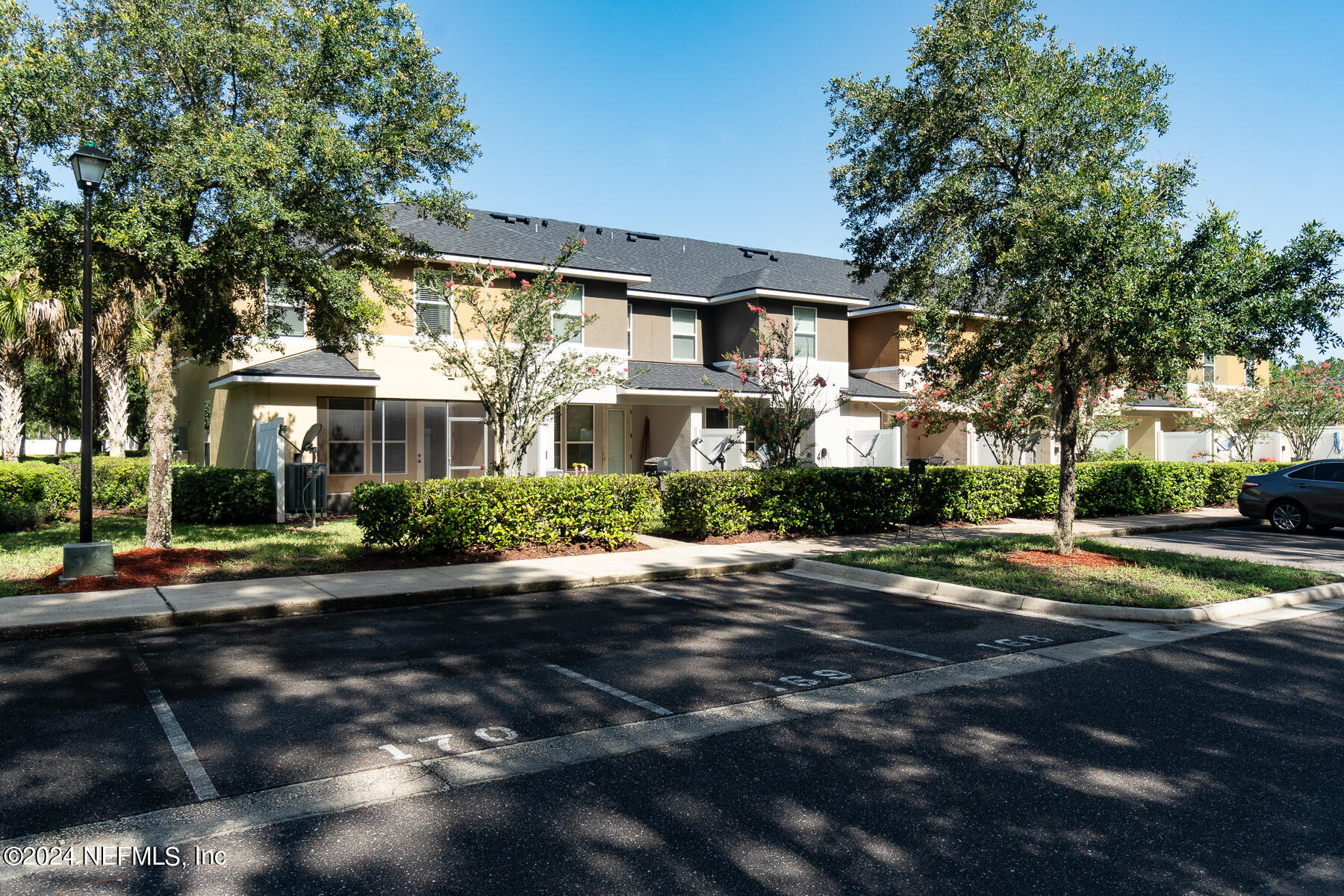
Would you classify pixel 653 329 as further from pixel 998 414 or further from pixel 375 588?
pixel 375 588

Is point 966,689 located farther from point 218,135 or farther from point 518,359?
point 218,135

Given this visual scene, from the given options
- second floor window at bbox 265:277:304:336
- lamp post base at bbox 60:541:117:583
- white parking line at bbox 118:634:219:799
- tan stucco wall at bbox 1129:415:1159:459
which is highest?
second floor window at bbox 265:277:304:336

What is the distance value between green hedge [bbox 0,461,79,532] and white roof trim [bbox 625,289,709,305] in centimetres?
1380

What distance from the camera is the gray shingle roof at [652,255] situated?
68.4 ft

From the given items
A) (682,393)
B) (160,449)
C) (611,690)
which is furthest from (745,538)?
(160,449)

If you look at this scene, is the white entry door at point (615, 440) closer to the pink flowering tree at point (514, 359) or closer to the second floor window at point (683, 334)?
the second floor window at point (683, 334)

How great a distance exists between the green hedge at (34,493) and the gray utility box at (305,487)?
4614mm

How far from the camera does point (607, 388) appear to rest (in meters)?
22.0

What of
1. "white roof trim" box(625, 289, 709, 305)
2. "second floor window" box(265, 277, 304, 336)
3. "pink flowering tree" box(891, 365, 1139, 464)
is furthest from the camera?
"white roof trim" box(625, 289, 709, 305)

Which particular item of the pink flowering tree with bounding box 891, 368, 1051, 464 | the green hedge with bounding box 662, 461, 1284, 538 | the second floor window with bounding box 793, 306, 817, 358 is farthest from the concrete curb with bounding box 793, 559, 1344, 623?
the second floor window with bounding box 793, 306, 817, 358

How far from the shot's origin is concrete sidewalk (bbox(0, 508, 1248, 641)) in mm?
8609

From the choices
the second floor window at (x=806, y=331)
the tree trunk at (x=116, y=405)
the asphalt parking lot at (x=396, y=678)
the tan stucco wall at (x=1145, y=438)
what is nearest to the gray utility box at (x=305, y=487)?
the asphalt parking lot at (x=396, y=678)

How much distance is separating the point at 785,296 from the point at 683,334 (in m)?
3.17

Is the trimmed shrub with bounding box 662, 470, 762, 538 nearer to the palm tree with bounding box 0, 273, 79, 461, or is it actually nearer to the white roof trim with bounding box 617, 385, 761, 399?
the white roof trim with bounding box 617, 385, 761, 399
